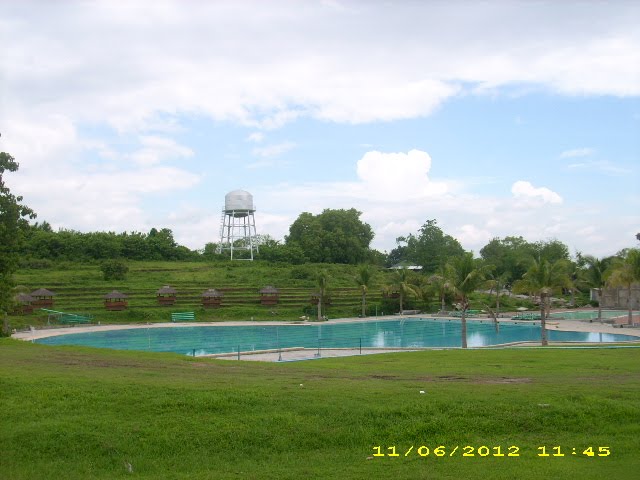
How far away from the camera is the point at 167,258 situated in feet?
240

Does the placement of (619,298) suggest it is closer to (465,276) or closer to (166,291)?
(465,276)

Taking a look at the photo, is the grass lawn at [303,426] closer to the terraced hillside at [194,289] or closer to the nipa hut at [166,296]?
the terraced hillside at [194,289]

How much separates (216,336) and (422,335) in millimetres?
13010

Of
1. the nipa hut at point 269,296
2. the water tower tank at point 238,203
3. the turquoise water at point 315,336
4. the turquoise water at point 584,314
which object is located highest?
the water tower tank at point 238,203

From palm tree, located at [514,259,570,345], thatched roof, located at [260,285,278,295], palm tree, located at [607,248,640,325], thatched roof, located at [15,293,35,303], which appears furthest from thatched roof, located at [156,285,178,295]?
palm tree, located at [607,248,640,325]

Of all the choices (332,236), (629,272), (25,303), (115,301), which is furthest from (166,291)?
(629,272)

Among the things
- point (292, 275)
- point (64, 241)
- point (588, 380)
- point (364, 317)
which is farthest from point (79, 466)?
point (64, 241)

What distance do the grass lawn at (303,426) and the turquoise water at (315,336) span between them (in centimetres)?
1831

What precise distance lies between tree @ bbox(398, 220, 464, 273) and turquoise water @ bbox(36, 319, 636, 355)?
90.3 ft

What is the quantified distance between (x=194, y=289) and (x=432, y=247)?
3256 centimetres

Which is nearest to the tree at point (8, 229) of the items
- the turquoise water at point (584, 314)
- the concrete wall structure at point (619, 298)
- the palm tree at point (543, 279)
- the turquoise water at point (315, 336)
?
the turquoise water at point (315, 336)

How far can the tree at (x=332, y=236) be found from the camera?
76.3 meters

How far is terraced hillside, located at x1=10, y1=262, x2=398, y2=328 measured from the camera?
47.1 meters

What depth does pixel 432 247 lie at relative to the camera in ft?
246
